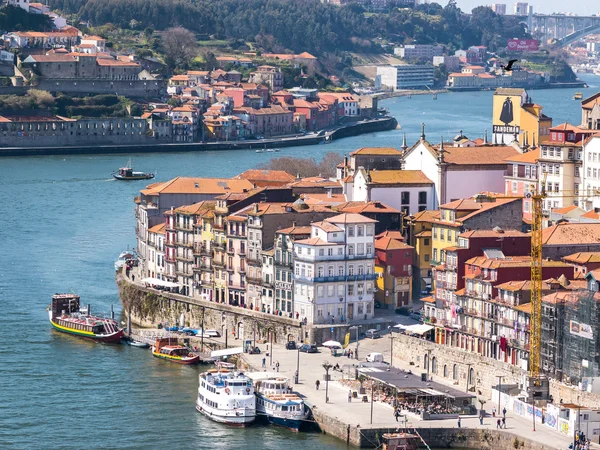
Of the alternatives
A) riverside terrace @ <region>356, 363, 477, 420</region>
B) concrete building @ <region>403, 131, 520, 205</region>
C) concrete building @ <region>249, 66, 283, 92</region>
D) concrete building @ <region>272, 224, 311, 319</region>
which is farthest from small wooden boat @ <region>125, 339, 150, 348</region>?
concrete building @ <region>249, 66, 283, 92</region>

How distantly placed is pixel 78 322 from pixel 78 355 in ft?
9.35

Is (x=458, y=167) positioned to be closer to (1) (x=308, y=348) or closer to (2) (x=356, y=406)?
(1) (x=308, y=348)

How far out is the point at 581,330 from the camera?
42.5 m

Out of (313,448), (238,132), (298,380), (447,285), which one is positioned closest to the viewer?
(313,448)

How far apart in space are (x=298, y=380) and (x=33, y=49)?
352ft

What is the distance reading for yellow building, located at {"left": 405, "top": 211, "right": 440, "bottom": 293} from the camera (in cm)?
5425

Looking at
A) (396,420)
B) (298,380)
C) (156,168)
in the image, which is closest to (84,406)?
(298,380)

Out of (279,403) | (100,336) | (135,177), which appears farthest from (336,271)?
(135,177)

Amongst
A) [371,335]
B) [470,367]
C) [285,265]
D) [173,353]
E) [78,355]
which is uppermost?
[285,265]

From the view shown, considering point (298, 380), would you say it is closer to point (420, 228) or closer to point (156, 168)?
point (420, 228)

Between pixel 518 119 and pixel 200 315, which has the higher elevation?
pixel 518 119

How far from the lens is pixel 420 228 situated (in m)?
55.9

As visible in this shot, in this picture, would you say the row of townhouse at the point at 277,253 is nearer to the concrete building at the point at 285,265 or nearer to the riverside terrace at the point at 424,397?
the concrete building at the point at 285,265

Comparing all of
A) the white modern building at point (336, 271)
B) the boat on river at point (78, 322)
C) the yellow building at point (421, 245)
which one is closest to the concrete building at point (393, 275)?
the yellow building at point (421, 245)
